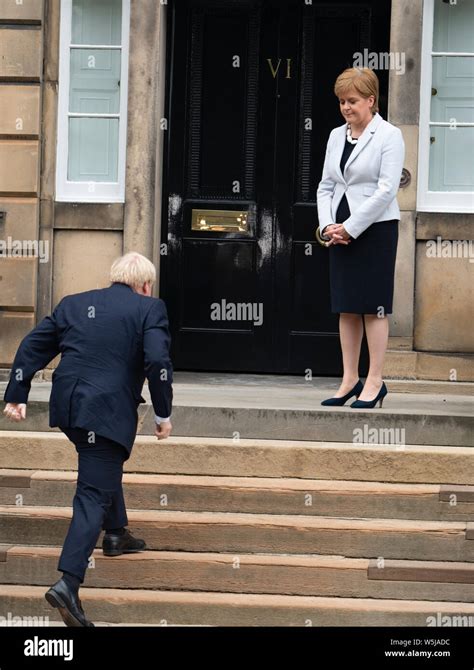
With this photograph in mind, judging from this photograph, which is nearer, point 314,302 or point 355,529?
point 355,529

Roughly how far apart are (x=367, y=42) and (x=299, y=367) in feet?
8.09

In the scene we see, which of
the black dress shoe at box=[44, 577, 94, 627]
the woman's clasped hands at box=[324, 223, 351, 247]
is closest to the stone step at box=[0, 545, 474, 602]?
the black dress shoe at box=[44, 577, 94, 627]

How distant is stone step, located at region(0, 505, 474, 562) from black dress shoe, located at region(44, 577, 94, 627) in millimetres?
1008

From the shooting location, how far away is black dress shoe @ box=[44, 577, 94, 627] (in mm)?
6344

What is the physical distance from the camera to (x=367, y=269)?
8414mm

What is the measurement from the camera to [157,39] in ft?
34.0

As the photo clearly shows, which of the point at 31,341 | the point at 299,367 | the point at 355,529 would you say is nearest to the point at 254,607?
the point at 355,529

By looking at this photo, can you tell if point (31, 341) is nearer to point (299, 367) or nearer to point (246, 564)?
point (246, 564)

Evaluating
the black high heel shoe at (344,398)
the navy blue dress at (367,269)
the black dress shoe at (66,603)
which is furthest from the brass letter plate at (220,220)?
the black dress shoe at (66,603)

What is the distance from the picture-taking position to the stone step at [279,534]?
7246 millimetres

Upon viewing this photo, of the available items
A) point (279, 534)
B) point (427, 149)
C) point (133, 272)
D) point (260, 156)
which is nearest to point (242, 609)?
point (279, 534)

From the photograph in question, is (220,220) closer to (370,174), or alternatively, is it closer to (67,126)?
(67,126)

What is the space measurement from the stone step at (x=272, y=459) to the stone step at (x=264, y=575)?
730 mm

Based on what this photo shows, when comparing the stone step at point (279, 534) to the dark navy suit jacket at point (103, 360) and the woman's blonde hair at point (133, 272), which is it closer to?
the dark navy suit jacket at point (103, 360)
